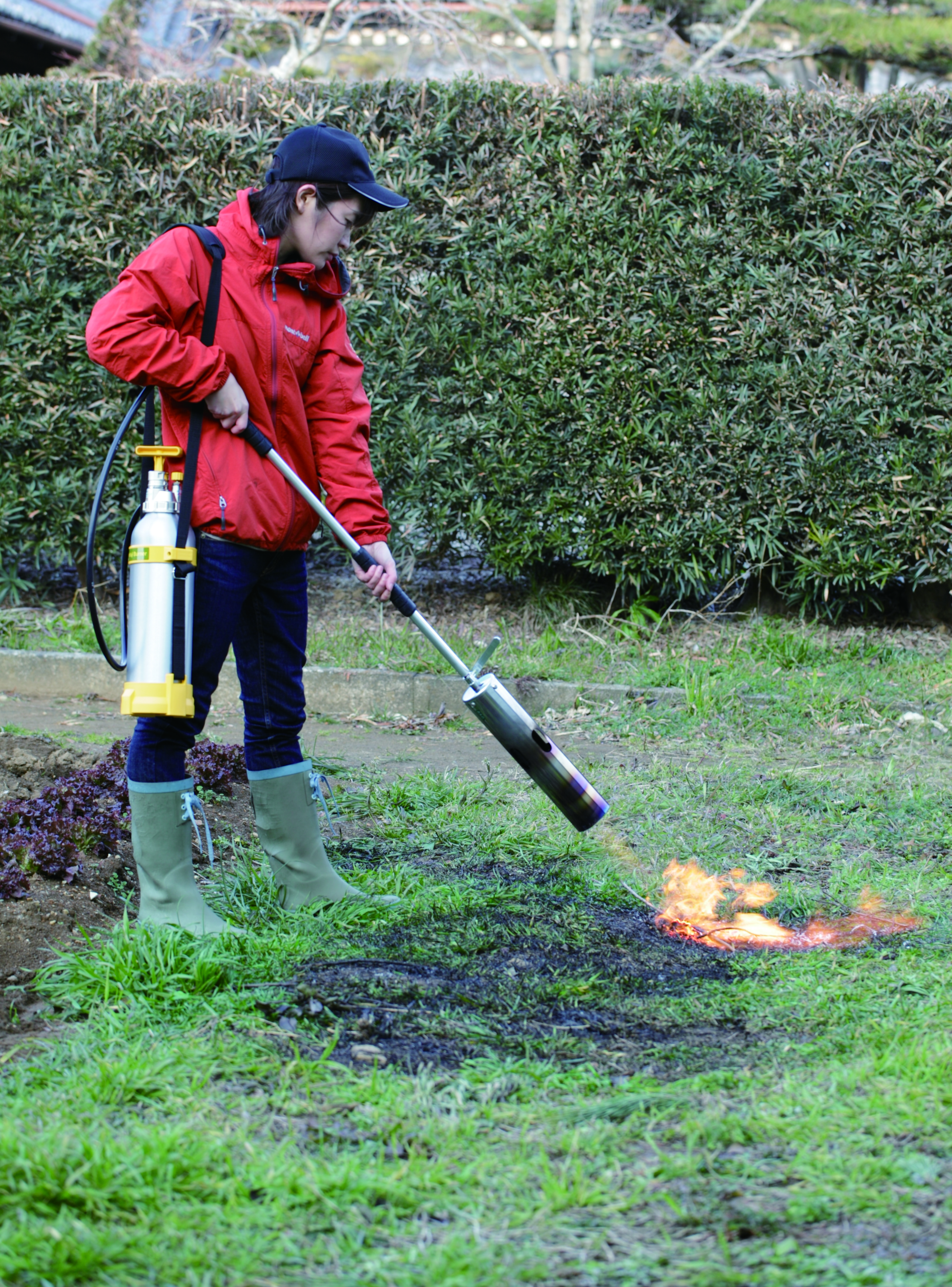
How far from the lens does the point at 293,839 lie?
3.42 metres

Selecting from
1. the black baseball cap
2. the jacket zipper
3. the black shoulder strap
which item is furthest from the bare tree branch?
the black shoulder strap

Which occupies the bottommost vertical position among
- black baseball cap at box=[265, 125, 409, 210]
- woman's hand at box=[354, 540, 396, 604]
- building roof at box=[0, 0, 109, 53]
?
woman's hand at box=[354, 540, 396, 604]

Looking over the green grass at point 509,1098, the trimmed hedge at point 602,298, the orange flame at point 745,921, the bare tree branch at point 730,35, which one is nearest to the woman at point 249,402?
the green grass at point 509,1098

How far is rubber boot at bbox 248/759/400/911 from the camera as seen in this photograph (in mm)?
3410

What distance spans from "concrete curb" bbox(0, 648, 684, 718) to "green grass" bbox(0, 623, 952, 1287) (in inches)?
78.5

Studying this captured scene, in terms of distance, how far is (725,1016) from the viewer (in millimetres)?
2691

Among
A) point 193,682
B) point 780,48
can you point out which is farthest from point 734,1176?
point 780,48

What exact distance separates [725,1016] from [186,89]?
19.2ft

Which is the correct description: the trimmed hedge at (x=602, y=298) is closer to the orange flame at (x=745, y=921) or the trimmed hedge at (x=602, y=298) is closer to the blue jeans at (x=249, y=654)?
the orange flame at (x=745, y=921)

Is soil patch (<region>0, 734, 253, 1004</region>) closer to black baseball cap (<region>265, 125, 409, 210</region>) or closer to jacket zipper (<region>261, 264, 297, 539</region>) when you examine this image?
jacket zipper (<region>261, 264, 297, 539</region>)

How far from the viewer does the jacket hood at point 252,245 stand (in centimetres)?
304

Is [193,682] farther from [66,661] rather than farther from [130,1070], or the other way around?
[66,661]

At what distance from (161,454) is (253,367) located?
334mm

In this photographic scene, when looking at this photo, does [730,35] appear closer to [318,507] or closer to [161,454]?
[318,507]
